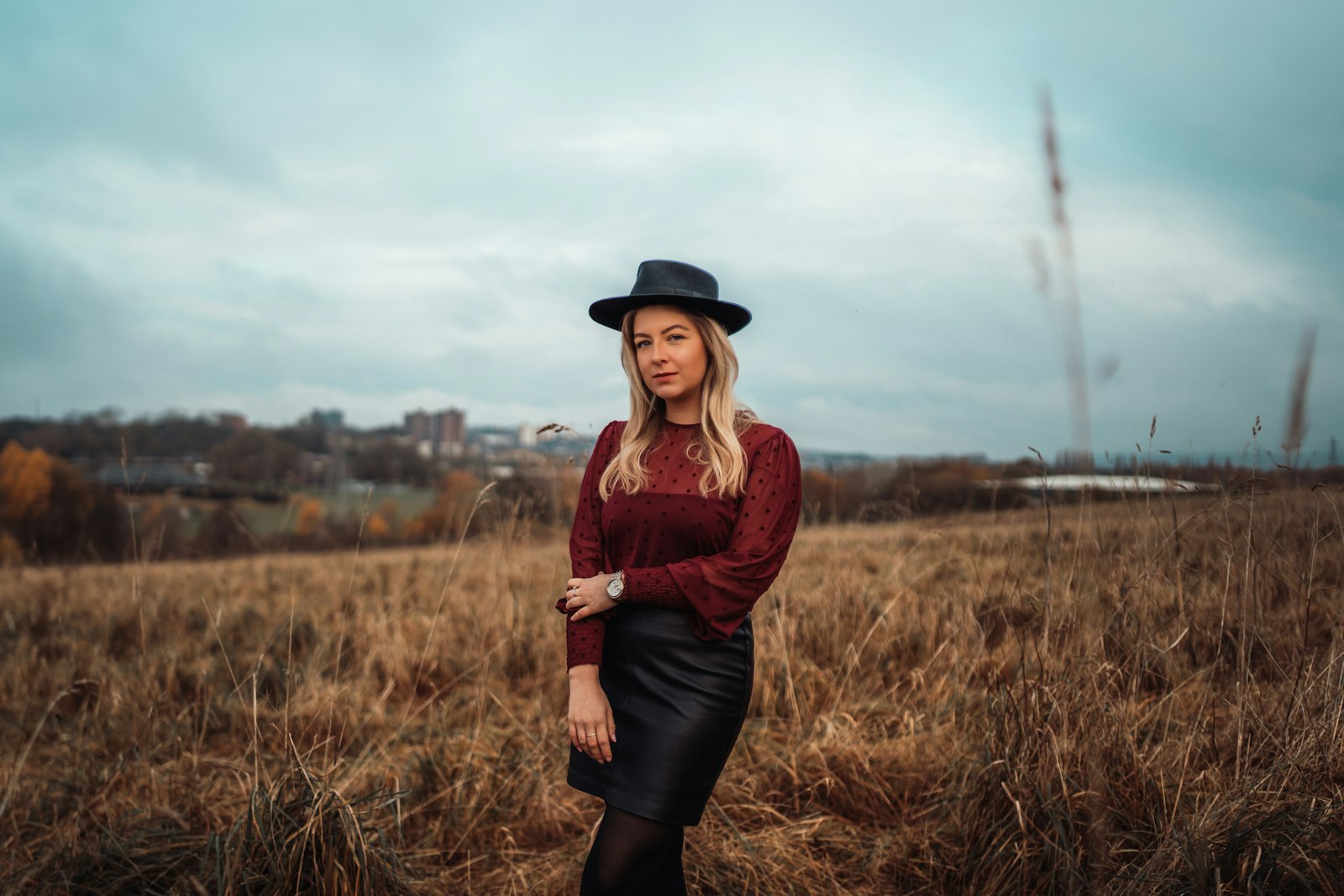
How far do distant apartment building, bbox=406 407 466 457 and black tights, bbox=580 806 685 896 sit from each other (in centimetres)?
5414

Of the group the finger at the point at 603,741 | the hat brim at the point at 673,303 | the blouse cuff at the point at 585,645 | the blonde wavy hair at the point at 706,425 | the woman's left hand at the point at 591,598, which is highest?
the hat brim at the point at 673,303

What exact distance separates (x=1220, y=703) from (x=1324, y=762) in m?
1.31

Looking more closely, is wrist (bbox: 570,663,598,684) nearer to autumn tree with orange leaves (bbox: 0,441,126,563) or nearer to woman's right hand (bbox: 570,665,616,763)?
woman's right hand (bbox: 570,665,616,763)

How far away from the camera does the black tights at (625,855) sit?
6.30ft

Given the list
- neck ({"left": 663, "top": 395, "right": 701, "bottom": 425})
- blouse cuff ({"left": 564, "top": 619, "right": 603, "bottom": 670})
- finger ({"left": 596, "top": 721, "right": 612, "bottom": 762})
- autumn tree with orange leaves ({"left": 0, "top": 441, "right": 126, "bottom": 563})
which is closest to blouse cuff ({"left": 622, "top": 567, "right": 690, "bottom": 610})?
blouse cuff ({"left": 564, "top": 619, "right": 603, "bottom": 670})

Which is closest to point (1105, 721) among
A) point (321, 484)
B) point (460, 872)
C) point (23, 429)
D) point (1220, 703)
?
point (1220, 703)

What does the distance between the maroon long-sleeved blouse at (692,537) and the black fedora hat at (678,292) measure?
294 millimetres

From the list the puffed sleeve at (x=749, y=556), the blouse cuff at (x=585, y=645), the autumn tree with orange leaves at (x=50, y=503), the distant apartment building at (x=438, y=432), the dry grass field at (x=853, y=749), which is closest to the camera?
the puffed sleeve at (x=749, y=556)

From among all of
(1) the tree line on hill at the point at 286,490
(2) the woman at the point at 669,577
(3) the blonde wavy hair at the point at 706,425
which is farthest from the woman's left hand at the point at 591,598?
(1) the tree line on hill at the point at 286,490

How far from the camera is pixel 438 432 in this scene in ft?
205

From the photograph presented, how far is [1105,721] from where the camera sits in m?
2.68

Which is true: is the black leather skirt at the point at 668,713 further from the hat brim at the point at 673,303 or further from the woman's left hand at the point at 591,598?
the hat brim at the point at 673,303

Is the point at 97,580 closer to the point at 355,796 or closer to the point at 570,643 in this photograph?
the point at 355,796

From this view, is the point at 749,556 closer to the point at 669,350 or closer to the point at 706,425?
the point at 706,425
